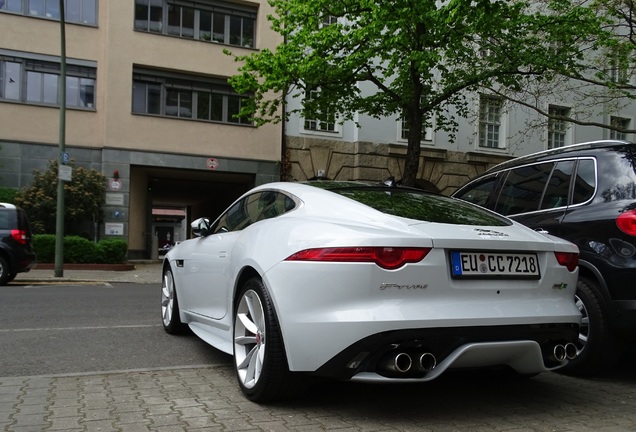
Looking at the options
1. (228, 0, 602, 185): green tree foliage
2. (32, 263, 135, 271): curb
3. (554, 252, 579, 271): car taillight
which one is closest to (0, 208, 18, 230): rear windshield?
(32, 263, 135, 271): curb

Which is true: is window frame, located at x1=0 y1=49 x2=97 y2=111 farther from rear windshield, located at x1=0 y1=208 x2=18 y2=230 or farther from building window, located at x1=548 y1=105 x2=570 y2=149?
building window, located at x1=548 y1=105 x2=570 y2=149

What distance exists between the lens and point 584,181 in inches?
191

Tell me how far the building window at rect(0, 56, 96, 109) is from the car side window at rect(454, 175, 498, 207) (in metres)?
17.3

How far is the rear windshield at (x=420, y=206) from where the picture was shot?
376cm

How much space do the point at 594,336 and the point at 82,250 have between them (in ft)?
54.6

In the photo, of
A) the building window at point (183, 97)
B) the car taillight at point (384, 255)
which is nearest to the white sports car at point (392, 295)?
the car taillight at point (384, 255)

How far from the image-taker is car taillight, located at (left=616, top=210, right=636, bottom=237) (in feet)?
13.8

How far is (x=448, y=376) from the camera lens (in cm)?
449

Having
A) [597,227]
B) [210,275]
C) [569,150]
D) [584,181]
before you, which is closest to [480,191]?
[569,150]

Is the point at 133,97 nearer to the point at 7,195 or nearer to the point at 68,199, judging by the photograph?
the point at 68,199

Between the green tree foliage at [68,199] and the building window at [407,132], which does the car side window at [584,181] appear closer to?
the green tree foliage at [68,199]

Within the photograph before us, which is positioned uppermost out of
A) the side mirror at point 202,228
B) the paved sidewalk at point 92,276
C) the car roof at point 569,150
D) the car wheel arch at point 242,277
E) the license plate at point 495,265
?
the car roof at point 569,150

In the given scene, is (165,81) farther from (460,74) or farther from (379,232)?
(379,232)

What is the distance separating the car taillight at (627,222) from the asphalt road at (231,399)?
1.13 m
